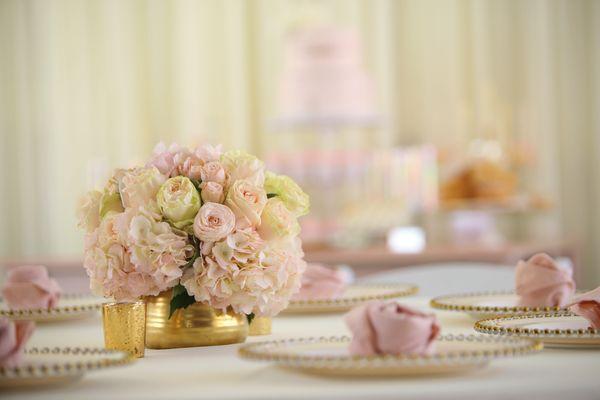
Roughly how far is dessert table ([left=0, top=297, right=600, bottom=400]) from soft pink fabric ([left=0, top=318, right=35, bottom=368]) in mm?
54

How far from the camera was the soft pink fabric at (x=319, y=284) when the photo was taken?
4.94ft

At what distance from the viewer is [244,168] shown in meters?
1.12

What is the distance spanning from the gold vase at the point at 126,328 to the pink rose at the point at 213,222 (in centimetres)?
10

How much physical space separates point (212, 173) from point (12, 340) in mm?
299

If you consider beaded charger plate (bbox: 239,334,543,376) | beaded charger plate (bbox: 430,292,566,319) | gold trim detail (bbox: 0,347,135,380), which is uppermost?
gold trim detail (bbox: 0,347,135,380)

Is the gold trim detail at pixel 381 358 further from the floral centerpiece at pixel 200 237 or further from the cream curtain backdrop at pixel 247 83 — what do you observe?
the cream curtain backdrop at pixel 247 83

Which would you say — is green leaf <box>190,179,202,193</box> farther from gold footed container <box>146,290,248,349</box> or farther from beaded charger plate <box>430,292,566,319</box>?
beaded charger plate <box>430,292,566,319</box>

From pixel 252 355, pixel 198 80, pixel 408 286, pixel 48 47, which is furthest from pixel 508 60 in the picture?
pixel 252 355

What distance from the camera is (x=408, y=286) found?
1636 mm

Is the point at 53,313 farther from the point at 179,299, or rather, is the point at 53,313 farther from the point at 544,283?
the point at 544,283

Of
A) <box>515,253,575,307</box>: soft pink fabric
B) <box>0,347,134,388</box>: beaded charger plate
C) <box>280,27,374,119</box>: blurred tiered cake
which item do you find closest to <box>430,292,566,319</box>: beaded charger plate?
<box>515,253,575,307</box>: soft pink fabric

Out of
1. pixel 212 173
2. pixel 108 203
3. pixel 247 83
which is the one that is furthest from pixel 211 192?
pixel 247 83

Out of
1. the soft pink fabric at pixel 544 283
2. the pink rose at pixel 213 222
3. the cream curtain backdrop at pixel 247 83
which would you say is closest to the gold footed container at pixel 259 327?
the pink rose at pixel 213 222

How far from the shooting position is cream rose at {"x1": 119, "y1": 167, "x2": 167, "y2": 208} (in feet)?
3.61
